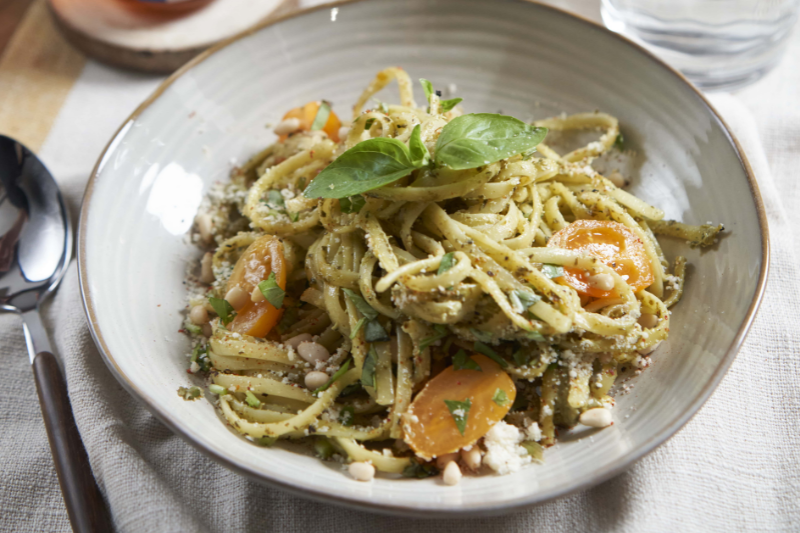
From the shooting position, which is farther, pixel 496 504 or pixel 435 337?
pixel 435 337

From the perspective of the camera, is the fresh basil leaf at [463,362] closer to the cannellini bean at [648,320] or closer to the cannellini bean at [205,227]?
the cannellini bean at [648,320]

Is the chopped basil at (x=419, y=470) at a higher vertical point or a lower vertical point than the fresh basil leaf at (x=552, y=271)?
lower

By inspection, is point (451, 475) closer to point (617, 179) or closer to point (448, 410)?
point (448, 410)

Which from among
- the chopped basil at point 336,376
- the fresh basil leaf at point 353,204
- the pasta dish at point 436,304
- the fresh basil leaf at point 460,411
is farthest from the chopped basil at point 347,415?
the fresh basil leaf at point 353,204

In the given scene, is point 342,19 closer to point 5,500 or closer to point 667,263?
point 667,263

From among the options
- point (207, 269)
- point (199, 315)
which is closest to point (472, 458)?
point (199, 315)
